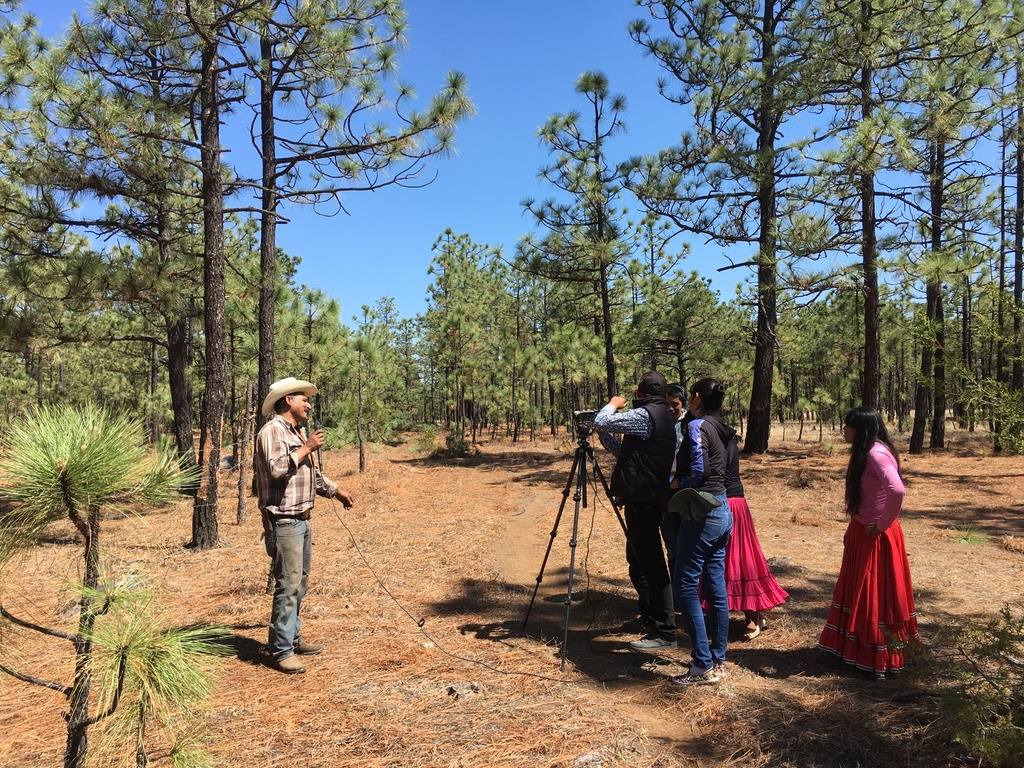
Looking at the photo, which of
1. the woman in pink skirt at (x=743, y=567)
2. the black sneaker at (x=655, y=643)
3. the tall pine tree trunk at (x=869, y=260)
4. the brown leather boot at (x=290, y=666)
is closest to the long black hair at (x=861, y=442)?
the woman in pink skirt at (x=743, y=567)

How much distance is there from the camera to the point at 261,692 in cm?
319

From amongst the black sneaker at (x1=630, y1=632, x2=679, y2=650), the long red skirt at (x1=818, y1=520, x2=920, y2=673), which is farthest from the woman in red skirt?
the black sneaker at (x1=630, y1=632, x2=679, y2=650)

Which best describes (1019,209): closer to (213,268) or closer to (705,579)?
(705,579)

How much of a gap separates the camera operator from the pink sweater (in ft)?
3.63

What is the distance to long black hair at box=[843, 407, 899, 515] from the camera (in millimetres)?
3350

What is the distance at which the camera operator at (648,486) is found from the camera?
3674 mm

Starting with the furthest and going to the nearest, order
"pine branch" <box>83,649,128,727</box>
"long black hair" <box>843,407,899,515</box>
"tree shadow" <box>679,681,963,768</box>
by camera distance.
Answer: "long black hair" <box>843,407,899,515</box> → "tree shadow" <box>679,681,963,768</box> → "pine branch" <box>83,649,128,727</box>

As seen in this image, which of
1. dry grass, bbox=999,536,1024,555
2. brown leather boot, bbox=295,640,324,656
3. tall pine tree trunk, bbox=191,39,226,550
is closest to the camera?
brown leather boot, bbox=295,640,324,656

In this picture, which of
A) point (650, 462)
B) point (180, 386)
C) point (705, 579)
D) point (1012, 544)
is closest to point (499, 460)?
point (180, 386)

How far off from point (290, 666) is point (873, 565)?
3.52 metres

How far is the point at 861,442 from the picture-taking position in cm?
338

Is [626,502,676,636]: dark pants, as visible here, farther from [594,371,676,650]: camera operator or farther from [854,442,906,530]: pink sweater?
[854,442,906,530]: pink sweater

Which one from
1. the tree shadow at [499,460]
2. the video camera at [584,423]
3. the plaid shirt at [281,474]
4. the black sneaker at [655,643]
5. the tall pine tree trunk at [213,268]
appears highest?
the tall pine tree trunk at [213,268]

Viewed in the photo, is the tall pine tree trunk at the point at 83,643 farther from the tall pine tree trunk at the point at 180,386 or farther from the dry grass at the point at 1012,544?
the dry grass at the point at 1012,544
